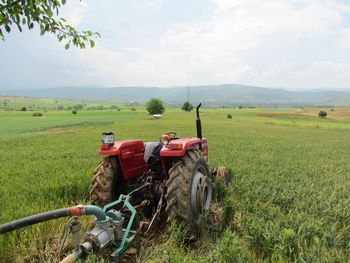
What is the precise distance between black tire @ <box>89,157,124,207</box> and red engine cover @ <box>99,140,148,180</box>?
0.42 ft

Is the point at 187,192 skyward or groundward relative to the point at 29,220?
groundward

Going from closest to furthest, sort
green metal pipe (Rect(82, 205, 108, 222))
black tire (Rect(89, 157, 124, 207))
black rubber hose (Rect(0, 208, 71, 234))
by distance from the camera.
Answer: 1. black rubber hose (Rect(0, 208, 71, 234))
2. green metal pipe (Rect(82, 205, 108, 222))
3. black tire (Rect(89, 157, 124, 207))

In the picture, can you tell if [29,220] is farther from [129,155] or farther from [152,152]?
[152,152]

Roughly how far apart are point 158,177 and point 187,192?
0.99m

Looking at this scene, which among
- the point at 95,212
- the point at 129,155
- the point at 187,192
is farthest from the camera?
the point at 129,155

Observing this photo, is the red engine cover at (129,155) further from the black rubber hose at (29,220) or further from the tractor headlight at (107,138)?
the black rubber hose at (29,220)

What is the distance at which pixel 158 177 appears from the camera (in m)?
4.68

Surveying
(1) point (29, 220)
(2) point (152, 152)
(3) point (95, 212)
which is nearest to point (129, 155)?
(2) point (152, 152)

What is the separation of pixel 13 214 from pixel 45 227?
0.52 meters

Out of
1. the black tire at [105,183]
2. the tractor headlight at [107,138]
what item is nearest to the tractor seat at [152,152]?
the black tire at [105,183]

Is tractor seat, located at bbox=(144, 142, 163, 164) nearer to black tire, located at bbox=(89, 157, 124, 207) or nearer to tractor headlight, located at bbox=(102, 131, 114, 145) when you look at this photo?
black tire, located at bbox=(89, 157, 124, 207)

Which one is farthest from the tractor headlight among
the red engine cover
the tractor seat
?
the tractor seat

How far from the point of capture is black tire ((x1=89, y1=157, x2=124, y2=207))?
4285 mm

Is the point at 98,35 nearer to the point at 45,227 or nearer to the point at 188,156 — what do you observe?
the point at 188,156
